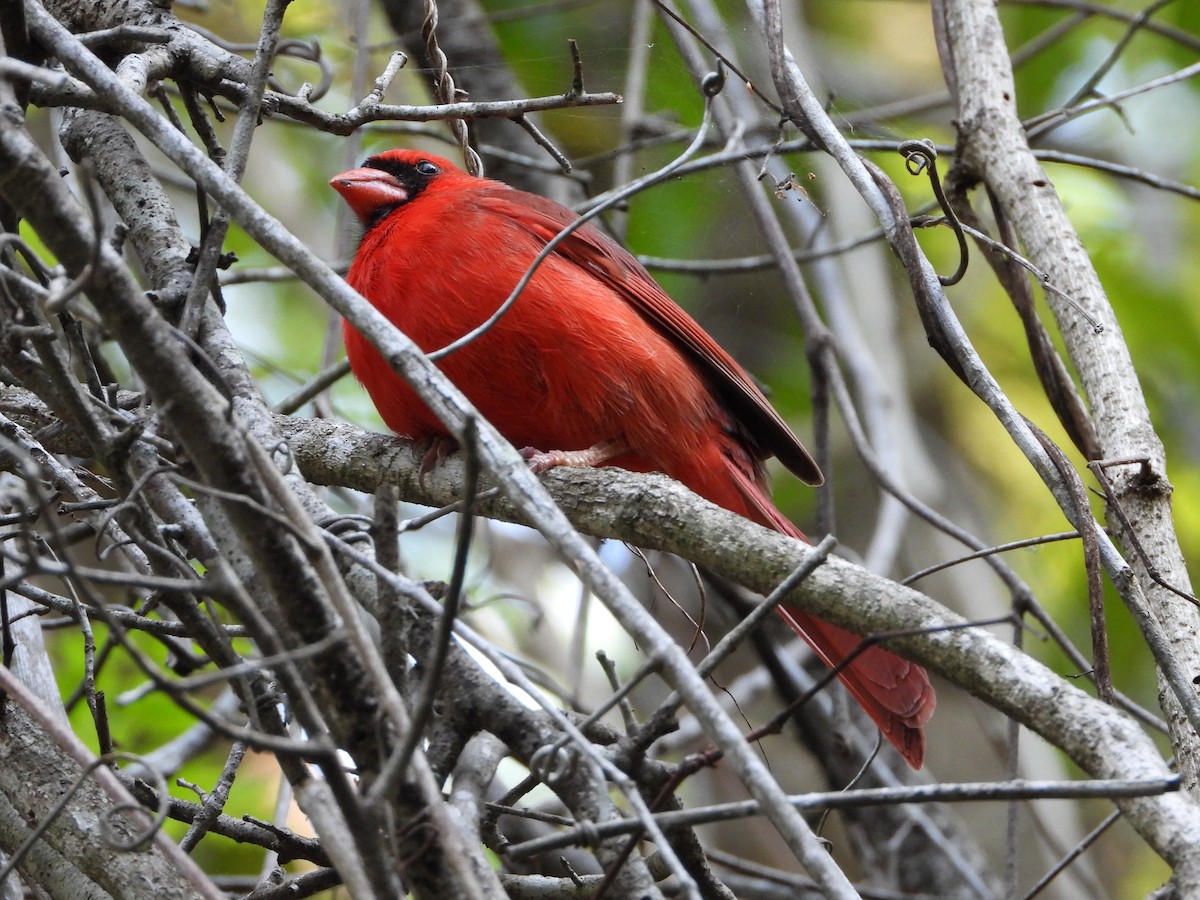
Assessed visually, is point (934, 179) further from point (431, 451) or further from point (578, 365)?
point (431, 451)

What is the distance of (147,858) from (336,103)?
167 inches

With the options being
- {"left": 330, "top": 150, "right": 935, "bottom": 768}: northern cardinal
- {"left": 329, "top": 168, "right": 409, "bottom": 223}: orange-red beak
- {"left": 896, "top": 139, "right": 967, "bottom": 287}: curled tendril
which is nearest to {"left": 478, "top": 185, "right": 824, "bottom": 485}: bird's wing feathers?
{"left": 330, "top": 150, "right": 935, "bottom": 768}: northern cardinal

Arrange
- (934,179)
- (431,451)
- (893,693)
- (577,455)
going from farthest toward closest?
(577,455) < (893,693) < (431,451) < (934,179)

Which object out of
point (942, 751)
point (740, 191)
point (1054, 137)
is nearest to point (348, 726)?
point (740, 191)

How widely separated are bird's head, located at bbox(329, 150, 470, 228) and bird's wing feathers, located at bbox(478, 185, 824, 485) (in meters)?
0.36

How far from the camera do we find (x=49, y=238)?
5.14ft

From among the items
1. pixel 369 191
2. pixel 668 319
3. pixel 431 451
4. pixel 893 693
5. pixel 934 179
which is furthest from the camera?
pixel 369 191

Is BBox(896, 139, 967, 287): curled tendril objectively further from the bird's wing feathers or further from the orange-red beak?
the orange-red beak

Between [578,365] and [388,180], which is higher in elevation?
[388,180]

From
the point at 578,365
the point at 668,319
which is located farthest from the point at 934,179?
the point at 668,319

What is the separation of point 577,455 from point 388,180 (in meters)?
1.26

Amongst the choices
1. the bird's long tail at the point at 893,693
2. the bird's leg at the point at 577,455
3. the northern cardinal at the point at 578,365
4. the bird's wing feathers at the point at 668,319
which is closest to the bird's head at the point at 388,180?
the northern cardinal at the point at 578,365

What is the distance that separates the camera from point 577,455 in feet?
10.7

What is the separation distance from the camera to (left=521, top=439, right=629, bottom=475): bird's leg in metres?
3.08
